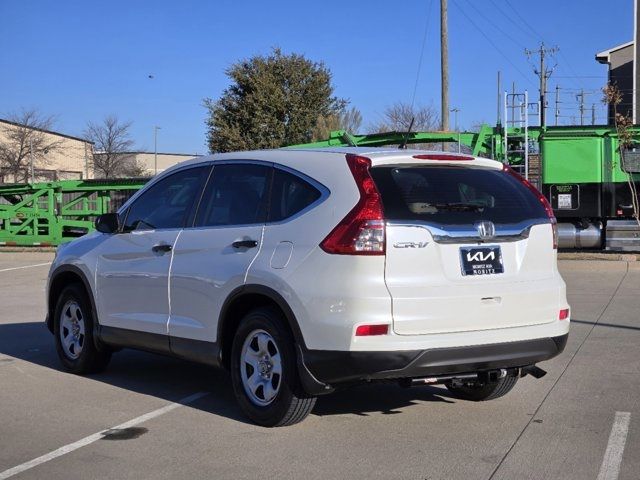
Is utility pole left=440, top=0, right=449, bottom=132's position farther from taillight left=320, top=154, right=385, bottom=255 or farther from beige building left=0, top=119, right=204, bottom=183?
beige building left=0, top=119, right=204, bottom=183

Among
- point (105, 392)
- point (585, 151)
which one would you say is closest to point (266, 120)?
point (585, 151)

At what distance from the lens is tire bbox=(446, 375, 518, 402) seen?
242 inches

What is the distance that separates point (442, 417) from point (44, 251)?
20846 millimetres

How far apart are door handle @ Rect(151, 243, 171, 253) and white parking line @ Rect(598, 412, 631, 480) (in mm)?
3460

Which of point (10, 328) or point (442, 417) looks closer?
point (442, 417)

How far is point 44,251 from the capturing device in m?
24.4

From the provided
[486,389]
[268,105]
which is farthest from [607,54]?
[486,389]

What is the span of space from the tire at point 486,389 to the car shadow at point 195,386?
0.16 metres

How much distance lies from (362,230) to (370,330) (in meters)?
0.61

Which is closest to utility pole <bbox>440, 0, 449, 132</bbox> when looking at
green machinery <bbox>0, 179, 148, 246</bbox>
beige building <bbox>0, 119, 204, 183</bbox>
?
green machinery <bbox>0, 179, 148, 246</bbox>

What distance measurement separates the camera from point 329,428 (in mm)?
5469

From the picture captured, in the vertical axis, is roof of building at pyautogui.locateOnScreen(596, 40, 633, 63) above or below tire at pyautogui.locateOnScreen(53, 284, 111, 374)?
above

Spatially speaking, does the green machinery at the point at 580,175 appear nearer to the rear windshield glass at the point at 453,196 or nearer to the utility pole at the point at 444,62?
the utility pole at the point at 444,62

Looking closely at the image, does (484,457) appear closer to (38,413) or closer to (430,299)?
(430,299)
